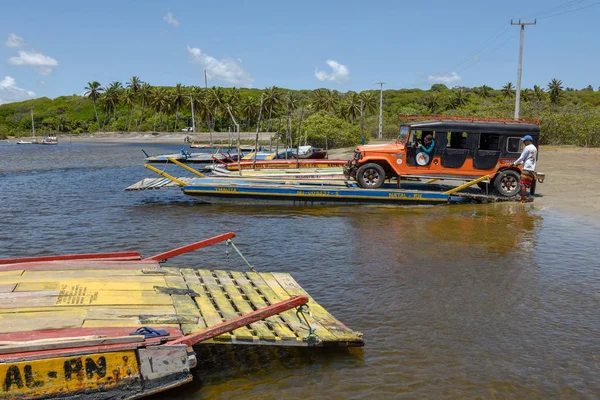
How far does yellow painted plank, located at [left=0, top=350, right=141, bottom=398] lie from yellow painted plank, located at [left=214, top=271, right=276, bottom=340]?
164 cm

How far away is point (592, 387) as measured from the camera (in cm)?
628

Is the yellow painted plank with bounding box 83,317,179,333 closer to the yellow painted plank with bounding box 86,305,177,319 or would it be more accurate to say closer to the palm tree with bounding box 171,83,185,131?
the yellow painted plank with bounding box 86,305,177,319

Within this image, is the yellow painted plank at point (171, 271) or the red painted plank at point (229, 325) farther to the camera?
the yellow painted plank at point (171, 271)

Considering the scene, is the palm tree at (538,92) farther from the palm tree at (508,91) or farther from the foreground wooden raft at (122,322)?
the foreground wooden raft at (122,322)

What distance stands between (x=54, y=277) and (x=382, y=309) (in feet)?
15.8

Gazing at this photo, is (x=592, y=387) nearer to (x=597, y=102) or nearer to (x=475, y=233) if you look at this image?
(x=475, y=233)

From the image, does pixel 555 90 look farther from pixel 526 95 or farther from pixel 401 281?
pixel 401 281

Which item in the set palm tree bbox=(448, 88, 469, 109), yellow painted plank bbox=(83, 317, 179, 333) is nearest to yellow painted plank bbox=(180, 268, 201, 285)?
yellow painted plank bbox=(83, 317, 179, 333)

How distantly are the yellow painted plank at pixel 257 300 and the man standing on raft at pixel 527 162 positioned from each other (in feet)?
40.6

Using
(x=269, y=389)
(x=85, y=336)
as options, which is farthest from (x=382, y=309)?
(x=85, y=336)

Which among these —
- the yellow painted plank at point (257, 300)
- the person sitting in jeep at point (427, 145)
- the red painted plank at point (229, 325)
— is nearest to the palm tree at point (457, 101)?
the person sitting in jeep at point (427, 145)

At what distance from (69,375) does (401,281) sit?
6.36 m

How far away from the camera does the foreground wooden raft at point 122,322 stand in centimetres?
518

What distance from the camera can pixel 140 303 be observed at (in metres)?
6.59
